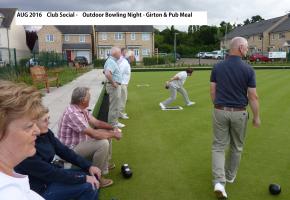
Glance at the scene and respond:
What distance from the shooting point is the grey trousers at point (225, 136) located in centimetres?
487

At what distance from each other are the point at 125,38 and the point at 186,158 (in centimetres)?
6700

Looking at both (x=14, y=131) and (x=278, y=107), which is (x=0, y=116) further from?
(x=278, y=107)

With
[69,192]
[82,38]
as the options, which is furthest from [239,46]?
[82,38]

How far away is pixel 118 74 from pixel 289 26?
227ft

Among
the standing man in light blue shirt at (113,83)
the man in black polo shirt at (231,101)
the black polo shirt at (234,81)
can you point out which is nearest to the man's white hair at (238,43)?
the man in black polo shirt at (231,101)

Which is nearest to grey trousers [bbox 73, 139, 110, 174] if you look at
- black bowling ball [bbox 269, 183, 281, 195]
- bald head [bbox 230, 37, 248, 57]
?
bald head [bbox 230, 37, 248, 57]

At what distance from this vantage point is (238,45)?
4734mm

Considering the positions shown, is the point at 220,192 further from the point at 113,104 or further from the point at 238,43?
the point at 113,104

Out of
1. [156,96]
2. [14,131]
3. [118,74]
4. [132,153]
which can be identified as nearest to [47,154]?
[14,131]

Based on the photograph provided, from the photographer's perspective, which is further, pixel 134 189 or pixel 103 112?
pixel 103 112

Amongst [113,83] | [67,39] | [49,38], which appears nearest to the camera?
[113,83]

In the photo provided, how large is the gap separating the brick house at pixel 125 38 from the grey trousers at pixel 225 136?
67.4m

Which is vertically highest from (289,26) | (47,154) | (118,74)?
(289,26)

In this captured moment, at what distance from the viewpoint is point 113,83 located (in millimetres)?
8953
